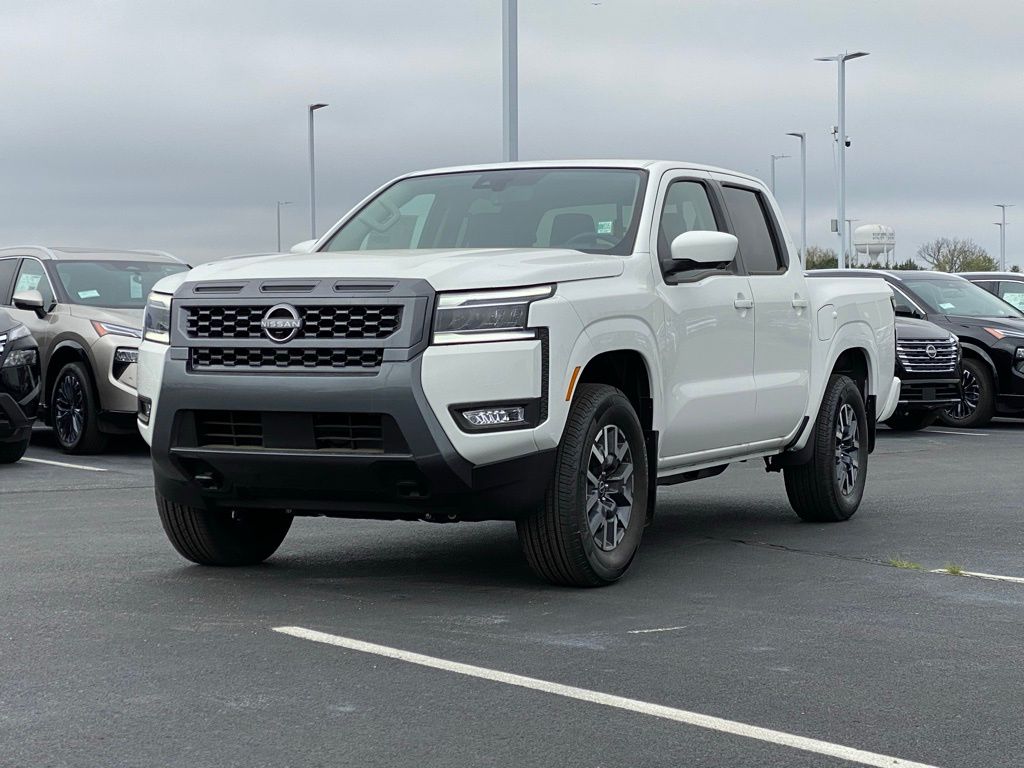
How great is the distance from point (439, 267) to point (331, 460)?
0.90 meters

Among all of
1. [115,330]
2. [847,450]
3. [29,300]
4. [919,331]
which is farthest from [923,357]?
[29,300]

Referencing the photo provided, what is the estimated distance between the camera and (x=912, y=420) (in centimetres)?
1889

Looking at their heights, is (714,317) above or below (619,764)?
above

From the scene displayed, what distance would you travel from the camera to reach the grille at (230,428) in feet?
22.5

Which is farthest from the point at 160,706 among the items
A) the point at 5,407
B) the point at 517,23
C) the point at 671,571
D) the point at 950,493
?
the point at 517,23

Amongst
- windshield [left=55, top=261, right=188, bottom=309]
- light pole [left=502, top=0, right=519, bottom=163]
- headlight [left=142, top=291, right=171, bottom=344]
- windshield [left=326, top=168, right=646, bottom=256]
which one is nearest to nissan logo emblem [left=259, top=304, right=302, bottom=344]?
headlight [left=142, top=291, right=171, bottom=344]

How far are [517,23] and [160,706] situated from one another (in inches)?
599

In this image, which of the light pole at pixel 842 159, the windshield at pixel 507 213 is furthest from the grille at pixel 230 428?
the light pole at pixel 842 159

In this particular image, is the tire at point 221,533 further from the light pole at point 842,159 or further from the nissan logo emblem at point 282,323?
the light pole at point 842,159

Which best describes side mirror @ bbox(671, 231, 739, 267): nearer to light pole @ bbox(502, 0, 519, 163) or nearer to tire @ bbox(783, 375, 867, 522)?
tire @ bbox(783, 375, 867, 522)

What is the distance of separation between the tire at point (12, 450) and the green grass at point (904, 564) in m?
8.01

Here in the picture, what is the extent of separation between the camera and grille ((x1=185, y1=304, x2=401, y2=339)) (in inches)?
261

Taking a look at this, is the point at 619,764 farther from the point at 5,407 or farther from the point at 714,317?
the point at 5,407

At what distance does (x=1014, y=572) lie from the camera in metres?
7.96
